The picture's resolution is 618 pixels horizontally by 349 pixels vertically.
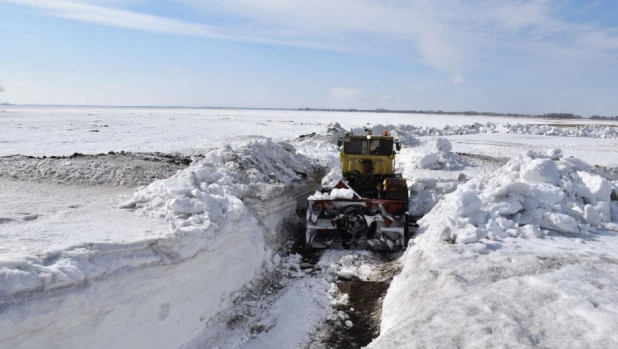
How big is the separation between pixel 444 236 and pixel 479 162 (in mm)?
15315

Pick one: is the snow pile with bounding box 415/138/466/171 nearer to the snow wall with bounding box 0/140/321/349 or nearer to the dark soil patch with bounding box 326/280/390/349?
the snow wall with bounding box 0/140/321/349

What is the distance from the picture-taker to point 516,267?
253 inches

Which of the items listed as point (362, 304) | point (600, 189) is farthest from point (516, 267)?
point (600, 189)

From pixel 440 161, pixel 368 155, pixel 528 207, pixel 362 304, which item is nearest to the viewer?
pixel 362 304

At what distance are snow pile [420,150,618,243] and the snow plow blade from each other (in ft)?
2.21

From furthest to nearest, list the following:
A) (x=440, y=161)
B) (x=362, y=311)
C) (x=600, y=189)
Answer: (x=440, y=161)
(x=600, y=189)
(x=362, y=311)

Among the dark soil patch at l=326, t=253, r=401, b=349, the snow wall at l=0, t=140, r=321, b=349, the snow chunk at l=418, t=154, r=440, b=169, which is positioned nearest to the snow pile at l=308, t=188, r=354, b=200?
the snow wall at l=0, t=140, r=321, b=349

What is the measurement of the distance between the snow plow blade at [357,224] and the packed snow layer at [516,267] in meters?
0.60

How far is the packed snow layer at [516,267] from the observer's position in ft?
15.7

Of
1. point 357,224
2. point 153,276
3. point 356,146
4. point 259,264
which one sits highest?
point 356,146

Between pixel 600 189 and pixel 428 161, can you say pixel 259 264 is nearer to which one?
pixel 600 189

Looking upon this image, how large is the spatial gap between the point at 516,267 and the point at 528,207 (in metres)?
2.43

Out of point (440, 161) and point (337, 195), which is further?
point (440, 161)

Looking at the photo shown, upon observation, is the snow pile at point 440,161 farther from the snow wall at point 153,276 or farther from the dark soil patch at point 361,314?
the dark soil patch at point 361,314
